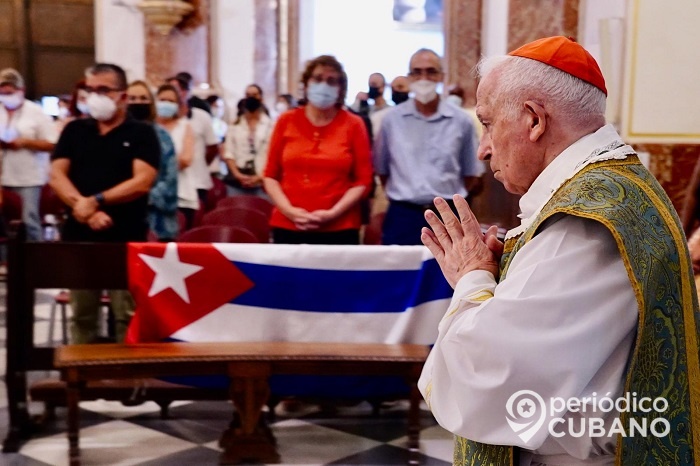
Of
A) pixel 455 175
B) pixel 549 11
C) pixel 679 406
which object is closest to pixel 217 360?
pixel 455 175

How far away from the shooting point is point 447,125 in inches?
205

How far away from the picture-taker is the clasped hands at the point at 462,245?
1826 mm

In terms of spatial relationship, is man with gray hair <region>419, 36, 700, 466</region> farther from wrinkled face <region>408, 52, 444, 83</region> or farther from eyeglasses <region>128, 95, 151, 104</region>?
eyeglasses <region>128, 95, 151, 104</region>

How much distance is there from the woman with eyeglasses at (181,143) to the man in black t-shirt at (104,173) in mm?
1931

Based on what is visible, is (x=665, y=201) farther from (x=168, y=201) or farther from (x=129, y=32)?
(x=129, y=32)

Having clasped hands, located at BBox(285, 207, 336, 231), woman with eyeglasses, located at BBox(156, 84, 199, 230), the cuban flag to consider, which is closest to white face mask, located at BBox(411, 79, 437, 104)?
clasped hands, located at BBox(285, 207, 336, 231)

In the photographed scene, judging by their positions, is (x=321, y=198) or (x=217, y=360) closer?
(x=217, y=360)

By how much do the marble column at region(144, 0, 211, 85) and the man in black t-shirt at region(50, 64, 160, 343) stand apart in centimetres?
700

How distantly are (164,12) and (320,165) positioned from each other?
24.3ft

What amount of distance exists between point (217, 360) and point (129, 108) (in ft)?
9.39

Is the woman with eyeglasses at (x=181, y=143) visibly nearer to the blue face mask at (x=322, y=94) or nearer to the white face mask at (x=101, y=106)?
the white face mask at (x=101, y=106)

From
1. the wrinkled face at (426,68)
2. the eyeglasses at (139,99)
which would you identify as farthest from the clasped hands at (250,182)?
the wrinkled face at (426,68)

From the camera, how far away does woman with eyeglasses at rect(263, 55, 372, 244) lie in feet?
15.8

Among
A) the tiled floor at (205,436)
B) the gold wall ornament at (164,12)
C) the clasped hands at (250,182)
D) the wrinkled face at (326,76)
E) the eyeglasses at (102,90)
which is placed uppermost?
the gold wall ornament at (164,12)
